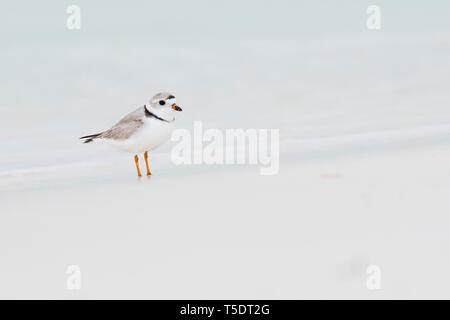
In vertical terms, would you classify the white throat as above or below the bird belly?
above

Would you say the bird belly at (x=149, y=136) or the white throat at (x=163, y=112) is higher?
the white throat at (x=163, y=112)

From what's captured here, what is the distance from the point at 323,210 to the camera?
15.4 ft

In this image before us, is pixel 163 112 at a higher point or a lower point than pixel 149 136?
higher

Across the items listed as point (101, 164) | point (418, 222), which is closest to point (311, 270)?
point (418, 222)

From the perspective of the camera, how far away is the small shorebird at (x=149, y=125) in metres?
5.33

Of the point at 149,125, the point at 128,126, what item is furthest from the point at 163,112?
the point at 128,126

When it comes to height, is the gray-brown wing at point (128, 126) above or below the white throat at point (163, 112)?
below

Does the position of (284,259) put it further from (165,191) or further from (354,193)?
(165,191)

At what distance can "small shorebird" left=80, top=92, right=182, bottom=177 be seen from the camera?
17.5 feet

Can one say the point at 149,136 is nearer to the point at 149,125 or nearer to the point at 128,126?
the point at 149,125

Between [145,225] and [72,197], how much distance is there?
2.81 feet

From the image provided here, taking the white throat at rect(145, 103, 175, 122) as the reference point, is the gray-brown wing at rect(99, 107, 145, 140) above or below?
below

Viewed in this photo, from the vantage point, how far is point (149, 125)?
5328 millimetres

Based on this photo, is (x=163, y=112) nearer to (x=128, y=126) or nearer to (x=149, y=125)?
(x=149, y=125)
